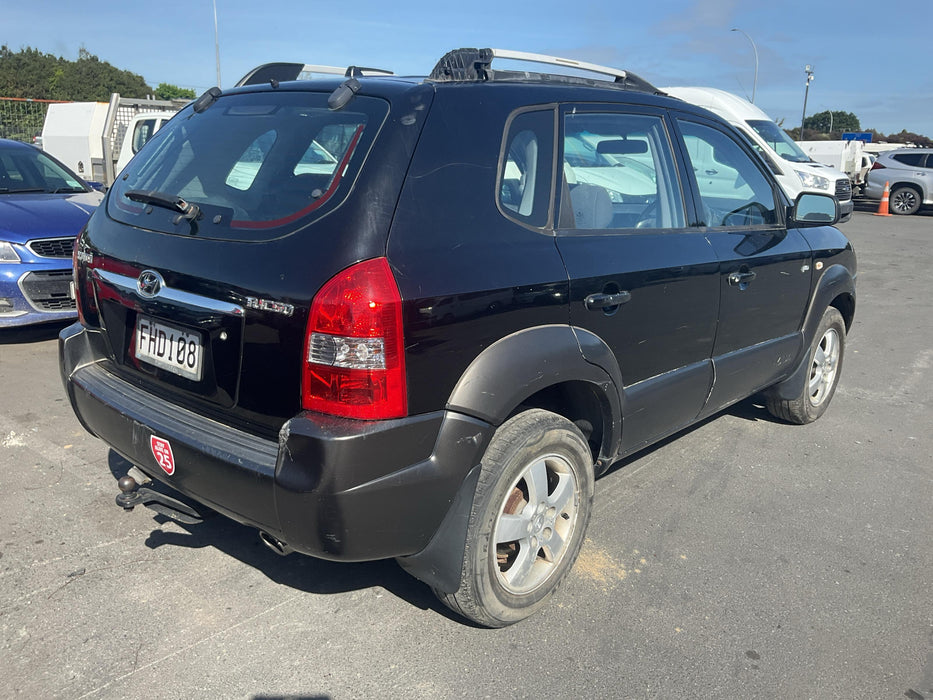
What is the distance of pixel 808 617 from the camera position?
9.33 ft

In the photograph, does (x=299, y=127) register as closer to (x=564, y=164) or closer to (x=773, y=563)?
(x=564, y=164)

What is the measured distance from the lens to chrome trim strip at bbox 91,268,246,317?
229cm

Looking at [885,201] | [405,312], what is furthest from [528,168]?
[885,201]

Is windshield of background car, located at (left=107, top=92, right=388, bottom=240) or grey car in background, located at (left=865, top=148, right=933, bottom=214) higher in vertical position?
grey car in background, located at (left=865, top=148, right=933, bottom=214)

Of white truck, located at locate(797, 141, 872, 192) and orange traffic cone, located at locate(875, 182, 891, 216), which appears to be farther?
white truck, located at locate(797, 141, 872, 192)

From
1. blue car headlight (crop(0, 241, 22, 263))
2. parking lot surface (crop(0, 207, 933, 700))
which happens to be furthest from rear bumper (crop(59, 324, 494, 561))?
blue car headlight (crop(0, 241, 22, 263))

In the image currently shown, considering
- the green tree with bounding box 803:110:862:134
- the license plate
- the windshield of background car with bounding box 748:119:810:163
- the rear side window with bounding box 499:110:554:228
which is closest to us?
the license plate

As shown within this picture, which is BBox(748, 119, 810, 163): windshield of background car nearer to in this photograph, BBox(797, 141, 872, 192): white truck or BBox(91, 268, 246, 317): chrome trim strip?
BBox(797, 141, 872, 192): white truck

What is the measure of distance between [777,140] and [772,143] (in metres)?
0.36

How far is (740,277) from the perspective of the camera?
3.58 m

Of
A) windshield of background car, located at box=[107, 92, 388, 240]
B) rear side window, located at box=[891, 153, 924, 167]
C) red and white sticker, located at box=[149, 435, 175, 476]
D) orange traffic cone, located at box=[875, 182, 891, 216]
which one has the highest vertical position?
rear side window, located at box=[891, 153, 924, 167]

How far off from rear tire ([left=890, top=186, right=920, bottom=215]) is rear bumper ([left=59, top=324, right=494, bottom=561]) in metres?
22.0

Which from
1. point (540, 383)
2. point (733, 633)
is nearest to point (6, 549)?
point (540, 383)

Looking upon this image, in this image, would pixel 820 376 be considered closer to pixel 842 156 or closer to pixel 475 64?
pixel 475 64
